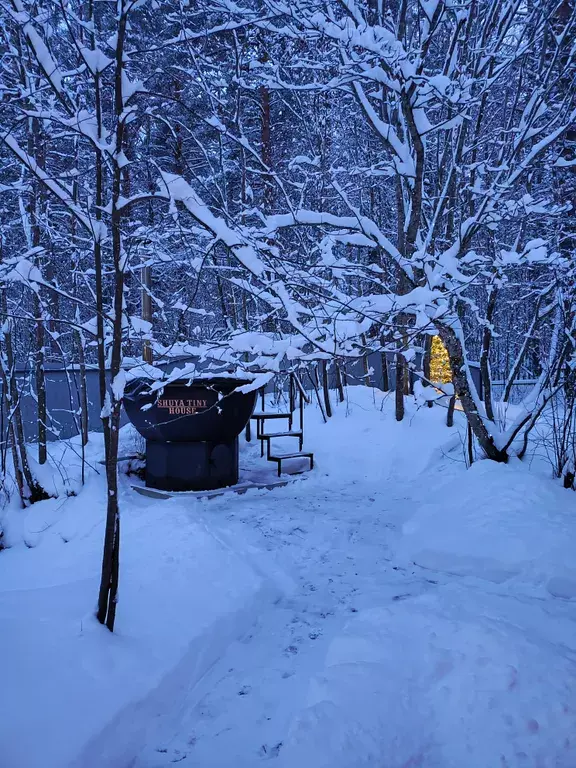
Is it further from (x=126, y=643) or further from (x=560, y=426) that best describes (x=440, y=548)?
(x=126, y=643)

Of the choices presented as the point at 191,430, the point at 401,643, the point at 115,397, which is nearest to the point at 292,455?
the point at 191,430

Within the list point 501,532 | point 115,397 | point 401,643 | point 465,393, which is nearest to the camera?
point 115,397

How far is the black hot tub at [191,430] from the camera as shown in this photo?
22.7ft

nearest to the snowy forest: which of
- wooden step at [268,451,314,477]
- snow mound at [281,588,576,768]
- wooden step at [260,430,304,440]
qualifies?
snow mound at [281,588,576,768]

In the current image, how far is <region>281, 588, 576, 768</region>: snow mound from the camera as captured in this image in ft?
7.89

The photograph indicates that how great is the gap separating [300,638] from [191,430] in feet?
12.6

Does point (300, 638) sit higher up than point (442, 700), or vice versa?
point (442, 700)

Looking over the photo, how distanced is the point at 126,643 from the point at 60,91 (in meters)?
2.70

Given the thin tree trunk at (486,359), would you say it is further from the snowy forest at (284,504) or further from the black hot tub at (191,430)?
the black hot tub at (191,430)

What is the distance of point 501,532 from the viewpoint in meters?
4.77

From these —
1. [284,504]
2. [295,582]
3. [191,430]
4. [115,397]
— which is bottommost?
[284,504]

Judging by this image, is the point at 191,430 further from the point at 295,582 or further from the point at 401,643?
the point at 401,643

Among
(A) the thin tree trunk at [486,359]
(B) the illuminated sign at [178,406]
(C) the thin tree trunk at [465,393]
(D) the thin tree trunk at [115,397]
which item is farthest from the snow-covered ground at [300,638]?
(A) the thin tree trunk at [486,359]

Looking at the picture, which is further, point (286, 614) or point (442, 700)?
point (286, 614)
